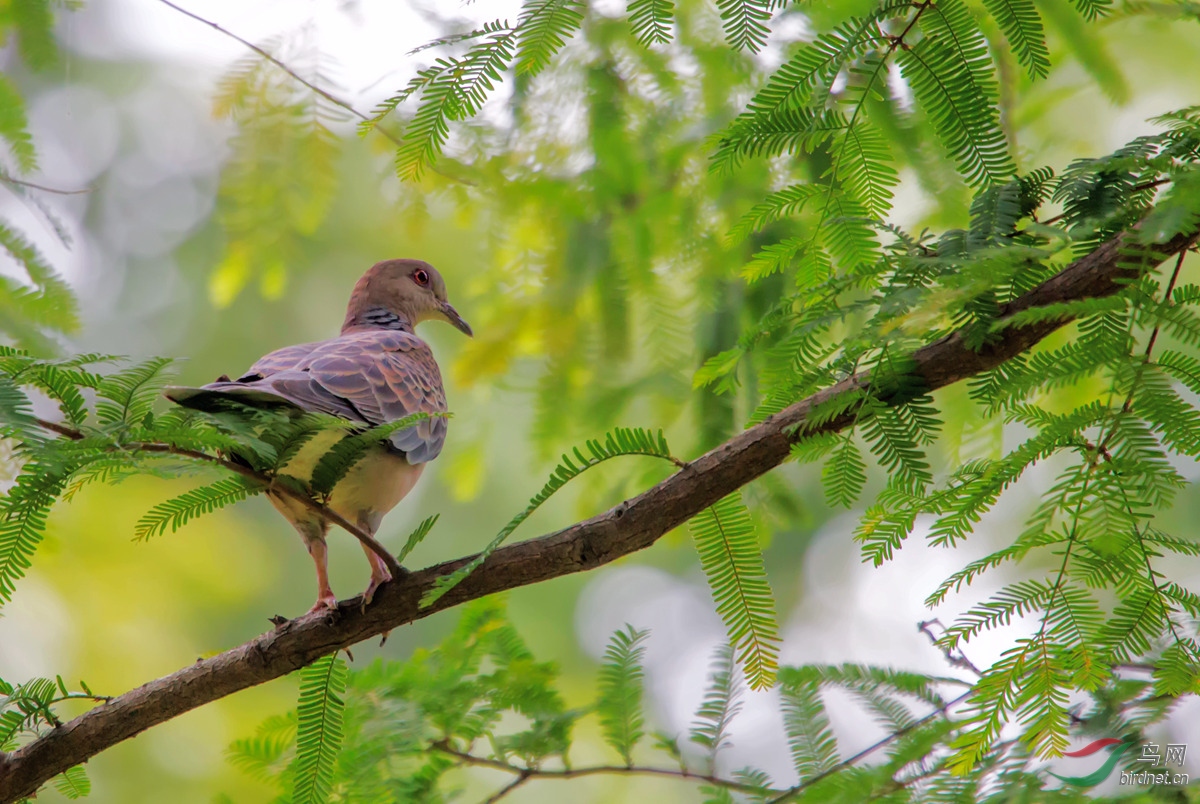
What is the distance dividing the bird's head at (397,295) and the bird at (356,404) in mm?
736

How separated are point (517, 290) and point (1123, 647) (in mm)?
3453

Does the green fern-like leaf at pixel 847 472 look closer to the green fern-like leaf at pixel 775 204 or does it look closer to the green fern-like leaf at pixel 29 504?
the green fern-like leaf at pixel 775 204

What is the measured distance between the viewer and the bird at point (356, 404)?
2.82 m

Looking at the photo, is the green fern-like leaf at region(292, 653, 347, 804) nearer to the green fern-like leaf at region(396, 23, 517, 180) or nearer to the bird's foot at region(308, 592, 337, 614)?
the bird's foot at region(308, 592, 337, 614)

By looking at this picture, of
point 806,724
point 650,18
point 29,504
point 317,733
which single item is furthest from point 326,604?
point 650,18

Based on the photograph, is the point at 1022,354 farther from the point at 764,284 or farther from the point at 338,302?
the point at 338,302

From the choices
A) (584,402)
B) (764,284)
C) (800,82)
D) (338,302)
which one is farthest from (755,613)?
(338,302)

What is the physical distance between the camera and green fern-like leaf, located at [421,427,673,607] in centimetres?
217

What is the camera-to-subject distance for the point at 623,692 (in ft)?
10.5

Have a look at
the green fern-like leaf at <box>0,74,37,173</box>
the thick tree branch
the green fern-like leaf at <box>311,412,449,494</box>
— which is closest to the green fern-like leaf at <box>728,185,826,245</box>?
the thick tree branch

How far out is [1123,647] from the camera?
1990 millimetres

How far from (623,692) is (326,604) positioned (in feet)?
3.30

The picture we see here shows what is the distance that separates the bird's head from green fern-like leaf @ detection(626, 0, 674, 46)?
3206 millimetres

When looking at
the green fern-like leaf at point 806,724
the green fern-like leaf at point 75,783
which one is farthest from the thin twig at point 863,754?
the green fern-like leaf at point 75,783
